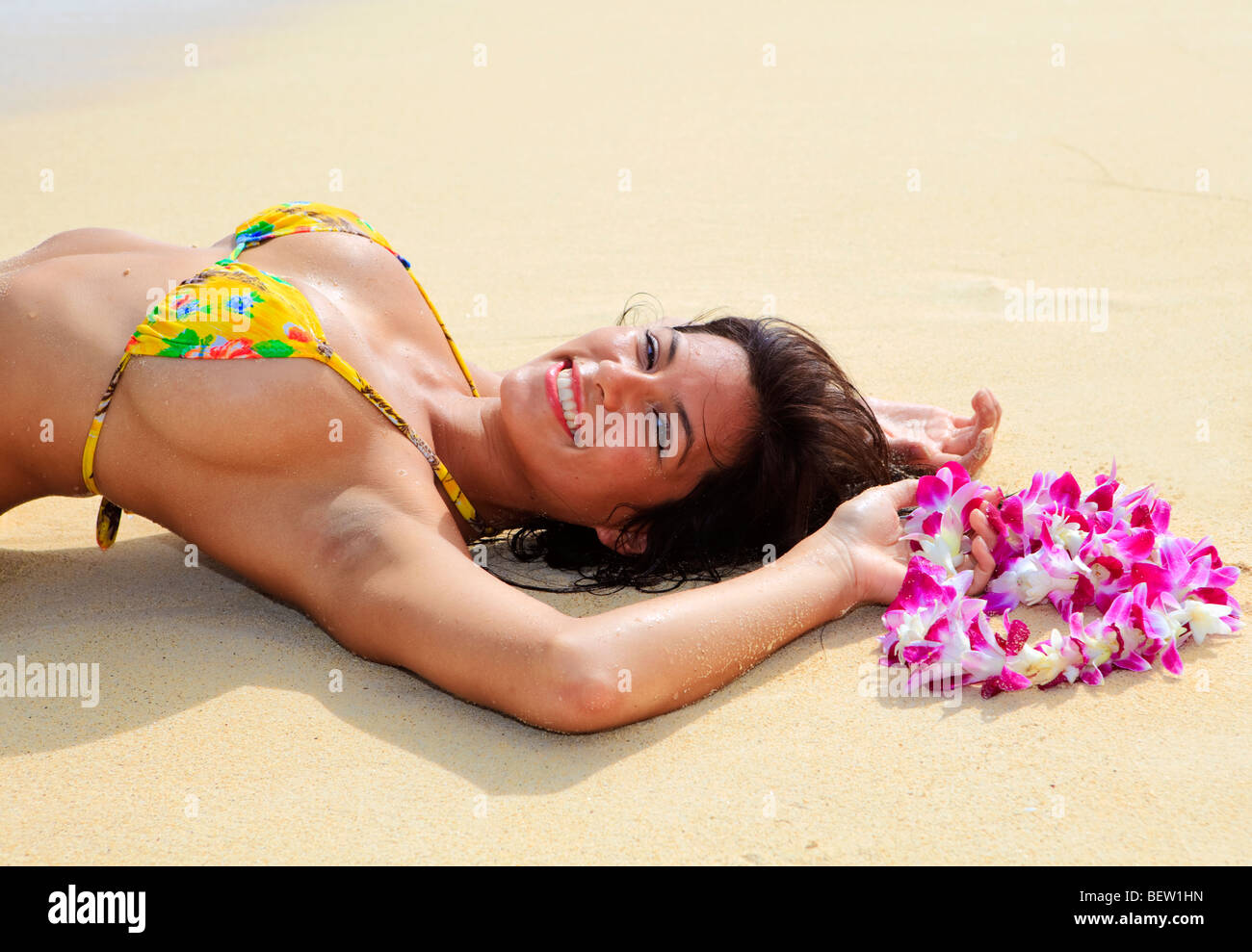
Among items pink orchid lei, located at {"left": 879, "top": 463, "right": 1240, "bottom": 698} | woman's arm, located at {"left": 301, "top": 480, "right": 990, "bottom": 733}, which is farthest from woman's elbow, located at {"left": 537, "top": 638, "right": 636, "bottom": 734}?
pink orchid lei, located at {"left": 879, "top": 463, "right": 1240, "bottom": 698}

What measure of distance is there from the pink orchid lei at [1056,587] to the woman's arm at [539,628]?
251 mm

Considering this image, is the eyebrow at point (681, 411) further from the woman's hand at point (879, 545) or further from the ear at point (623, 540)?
the woman's hand at point (879, 545)

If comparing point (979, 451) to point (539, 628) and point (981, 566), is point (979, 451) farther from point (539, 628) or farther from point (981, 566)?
point (539, 628)

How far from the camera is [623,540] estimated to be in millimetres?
3434

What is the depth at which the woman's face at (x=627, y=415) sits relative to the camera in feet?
10.4

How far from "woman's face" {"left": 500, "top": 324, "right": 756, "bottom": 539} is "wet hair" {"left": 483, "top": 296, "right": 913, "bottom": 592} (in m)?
0.05

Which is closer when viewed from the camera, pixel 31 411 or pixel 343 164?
pixel 31 411

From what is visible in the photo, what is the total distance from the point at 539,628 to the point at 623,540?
0.86 metres

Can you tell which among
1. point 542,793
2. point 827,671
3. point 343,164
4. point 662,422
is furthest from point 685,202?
point 542,793

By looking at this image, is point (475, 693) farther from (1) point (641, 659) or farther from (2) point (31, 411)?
(2) point (31, 411)

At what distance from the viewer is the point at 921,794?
2383mm

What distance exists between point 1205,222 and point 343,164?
4.40 metres

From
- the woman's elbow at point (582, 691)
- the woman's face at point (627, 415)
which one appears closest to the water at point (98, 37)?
the woman's face at point (627, 415)
